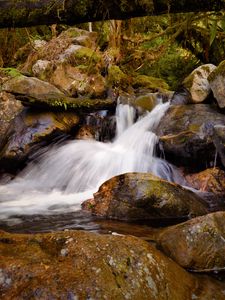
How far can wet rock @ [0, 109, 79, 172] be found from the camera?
945 cm

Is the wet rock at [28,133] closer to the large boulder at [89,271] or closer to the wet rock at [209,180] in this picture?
the wet rock at [209,180]

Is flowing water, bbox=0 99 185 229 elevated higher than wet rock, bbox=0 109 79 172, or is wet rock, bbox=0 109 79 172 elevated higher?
wet rock, bbox=0 109 79 172

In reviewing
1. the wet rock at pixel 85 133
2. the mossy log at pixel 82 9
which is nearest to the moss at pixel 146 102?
the wet rock at pixel 85 133

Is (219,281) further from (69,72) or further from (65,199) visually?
(69,72)

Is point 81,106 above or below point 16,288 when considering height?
below

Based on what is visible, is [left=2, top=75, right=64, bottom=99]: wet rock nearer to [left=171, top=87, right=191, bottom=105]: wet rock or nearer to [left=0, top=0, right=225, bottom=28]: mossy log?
[left=171, top=87, right=191, bottom=105]: wet rock

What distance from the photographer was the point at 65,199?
7.63 m

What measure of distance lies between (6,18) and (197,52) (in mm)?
12213

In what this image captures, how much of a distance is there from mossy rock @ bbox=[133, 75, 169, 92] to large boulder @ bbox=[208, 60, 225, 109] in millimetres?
3538

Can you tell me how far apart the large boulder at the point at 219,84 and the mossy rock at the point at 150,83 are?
139 inches

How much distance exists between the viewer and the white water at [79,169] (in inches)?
299

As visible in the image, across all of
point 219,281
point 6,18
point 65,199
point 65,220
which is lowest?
point 65,199

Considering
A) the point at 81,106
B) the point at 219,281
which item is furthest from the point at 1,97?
the point at 219,281

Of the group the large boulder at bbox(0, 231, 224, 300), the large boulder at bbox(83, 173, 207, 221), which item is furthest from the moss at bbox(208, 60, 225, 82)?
the large boulder at bbox(0, 231, 224, 300)
